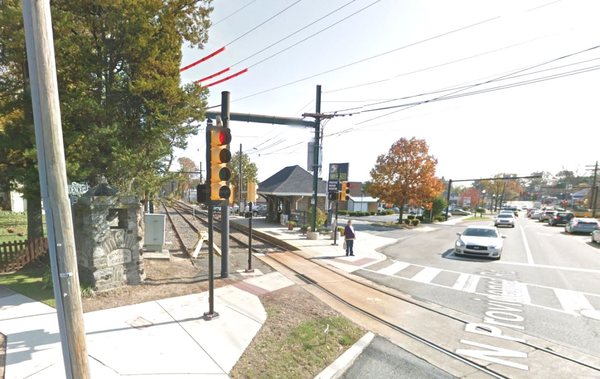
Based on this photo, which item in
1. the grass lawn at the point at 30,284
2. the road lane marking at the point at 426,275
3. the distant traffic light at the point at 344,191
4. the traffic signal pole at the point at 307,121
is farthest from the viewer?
the traffic signal pole at the point at 307,121

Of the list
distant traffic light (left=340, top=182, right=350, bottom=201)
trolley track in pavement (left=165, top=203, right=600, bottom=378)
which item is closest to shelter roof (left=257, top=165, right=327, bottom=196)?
distant traffic light (left=340, top=182, right=350, bottom=201)

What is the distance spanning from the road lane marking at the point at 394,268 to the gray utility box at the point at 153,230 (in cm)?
875

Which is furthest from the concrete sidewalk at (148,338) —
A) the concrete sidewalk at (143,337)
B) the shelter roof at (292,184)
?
the shelter roof at (292,184)

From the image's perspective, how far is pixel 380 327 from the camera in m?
6.38

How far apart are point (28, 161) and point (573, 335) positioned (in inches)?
547

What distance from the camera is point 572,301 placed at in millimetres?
8039

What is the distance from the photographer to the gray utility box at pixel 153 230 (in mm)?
11812

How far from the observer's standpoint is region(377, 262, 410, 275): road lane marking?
36.9ft

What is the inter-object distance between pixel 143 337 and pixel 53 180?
3.35m

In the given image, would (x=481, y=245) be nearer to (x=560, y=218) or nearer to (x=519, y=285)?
(x=519, y=285)

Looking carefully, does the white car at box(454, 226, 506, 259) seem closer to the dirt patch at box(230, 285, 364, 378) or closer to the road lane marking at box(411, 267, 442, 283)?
the road lane marking at box(411, 267, 442, 283)

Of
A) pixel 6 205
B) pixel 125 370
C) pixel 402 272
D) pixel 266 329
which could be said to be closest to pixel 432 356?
pixel 266 329

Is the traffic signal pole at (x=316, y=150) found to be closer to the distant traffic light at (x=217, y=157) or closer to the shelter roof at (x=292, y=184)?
the shelter roof at (x=292, y=184)

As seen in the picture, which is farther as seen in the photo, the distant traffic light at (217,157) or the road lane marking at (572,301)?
the road lane marking at (572,301)
